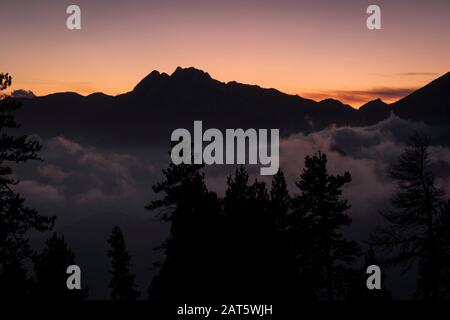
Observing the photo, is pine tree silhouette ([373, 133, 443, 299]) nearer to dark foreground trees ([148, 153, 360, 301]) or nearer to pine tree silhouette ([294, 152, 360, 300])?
dark foreground trees ([148, 153, 360, 301])

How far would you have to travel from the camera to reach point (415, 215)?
1998cm

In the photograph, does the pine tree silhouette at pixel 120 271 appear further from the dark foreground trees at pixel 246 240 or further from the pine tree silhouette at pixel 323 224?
the pine tree silhouette at pixel 323 224

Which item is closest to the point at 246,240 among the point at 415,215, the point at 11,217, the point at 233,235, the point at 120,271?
the point at 233,235

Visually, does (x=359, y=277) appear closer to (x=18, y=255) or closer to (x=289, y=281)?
(x=289, y=281)

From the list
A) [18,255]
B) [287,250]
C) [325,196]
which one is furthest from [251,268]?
[325,196]

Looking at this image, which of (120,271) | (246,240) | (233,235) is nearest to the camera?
(246,240)

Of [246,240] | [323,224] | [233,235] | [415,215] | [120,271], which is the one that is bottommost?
[120,271]

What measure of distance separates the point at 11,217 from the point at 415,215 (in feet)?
46.6

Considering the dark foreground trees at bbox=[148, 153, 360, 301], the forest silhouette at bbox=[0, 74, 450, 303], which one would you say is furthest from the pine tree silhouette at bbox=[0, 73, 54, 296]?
the dark foreground trees at bbox=[148, 153, 360, 301]

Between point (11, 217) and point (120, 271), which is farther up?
point (11, 217)

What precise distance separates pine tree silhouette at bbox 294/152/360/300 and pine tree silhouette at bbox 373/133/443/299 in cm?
931

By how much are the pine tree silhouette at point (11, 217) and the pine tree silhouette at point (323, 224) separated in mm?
14778

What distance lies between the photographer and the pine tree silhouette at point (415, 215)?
776 inches

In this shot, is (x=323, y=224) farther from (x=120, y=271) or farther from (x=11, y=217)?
(x=120, y=271)
